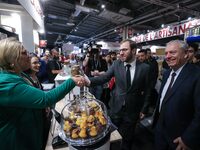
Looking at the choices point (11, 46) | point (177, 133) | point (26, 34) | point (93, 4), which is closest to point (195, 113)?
point (177, 133)

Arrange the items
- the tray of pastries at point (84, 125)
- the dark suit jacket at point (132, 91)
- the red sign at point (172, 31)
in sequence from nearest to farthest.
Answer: the tray of pastries at point (84, 125), the dark suit jacket at point (132, 91), the red sign at point (172, 31)

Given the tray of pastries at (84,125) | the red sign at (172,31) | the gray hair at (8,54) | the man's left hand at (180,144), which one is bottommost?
the man's left hand at (180,144)

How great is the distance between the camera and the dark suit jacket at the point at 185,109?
4.91 ft

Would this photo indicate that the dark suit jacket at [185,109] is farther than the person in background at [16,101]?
Yes

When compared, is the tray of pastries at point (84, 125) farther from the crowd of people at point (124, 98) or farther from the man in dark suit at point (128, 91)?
the man in dark suit at point (128, 91)

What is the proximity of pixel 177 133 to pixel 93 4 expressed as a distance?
7236mm

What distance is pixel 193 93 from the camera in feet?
5.02

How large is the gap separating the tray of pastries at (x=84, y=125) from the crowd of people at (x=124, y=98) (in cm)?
22

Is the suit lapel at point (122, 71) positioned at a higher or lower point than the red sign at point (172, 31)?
lower

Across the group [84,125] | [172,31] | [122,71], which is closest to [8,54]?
[84,125]

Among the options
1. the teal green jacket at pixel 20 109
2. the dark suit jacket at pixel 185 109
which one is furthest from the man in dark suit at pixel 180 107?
the teal green jacket at pixel 20 109

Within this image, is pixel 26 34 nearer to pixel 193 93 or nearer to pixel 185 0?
pixel 193 93

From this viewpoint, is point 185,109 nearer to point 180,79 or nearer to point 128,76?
Answer: point 180,79

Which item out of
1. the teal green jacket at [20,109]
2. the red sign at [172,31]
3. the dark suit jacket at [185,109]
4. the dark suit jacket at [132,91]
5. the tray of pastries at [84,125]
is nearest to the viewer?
the teal green jacket at [20,109]
